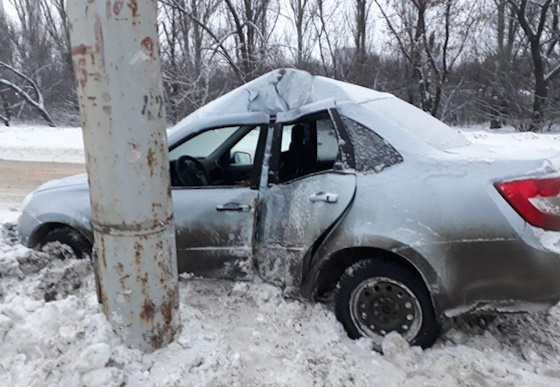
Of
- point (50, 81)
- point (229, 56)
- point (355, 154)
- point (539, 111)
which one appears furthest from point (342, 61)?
point (355, 154)

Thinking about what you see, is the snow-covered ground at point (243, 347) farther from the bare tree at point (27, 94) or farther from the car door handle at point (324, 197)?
the bare tree at point (27, 94)

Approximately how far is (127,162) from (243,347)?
1365 mm

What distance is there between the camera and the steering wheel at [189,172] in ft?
12.4

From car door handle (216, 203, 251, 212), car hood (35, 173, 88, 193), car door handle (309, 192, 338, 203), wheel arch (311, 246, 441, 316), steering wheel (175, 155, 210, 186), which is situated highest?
steering wheel (175, 155, 210, 186)

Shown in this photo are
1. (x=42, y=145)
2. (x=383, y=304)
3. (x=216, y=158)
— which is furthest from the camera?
(x=42, y=145)

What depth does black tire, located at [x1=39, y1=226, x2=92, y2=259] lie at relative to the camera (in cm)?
390

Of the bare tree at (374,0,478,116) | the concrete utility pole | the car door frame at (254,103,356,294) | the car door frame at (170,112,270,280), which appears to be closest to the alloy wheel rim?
the car door frame at (254,103,356,294)

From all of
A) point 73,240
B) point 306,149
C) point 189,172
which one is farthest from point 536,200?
point 73,240

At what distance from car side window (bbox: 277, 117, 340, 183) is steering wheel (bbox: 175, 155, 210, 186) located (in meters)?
0.70

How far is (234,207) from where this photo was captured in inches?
137

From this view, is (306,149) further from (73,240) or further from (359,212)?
(73,240)

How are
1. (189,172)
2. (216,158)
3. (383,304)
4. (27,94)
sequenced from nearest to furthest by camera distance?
1. (383,304)
2. (189,172)
3. (216,158)
4. (27,94)

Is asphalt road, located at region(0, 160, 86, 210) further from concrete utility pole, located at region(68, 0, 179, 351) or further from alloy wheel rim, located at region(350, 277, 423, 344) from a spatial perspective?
alloy wheel rim, located at region(350, 277, 423, 344)

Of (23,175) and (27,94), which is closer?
(23,175)
